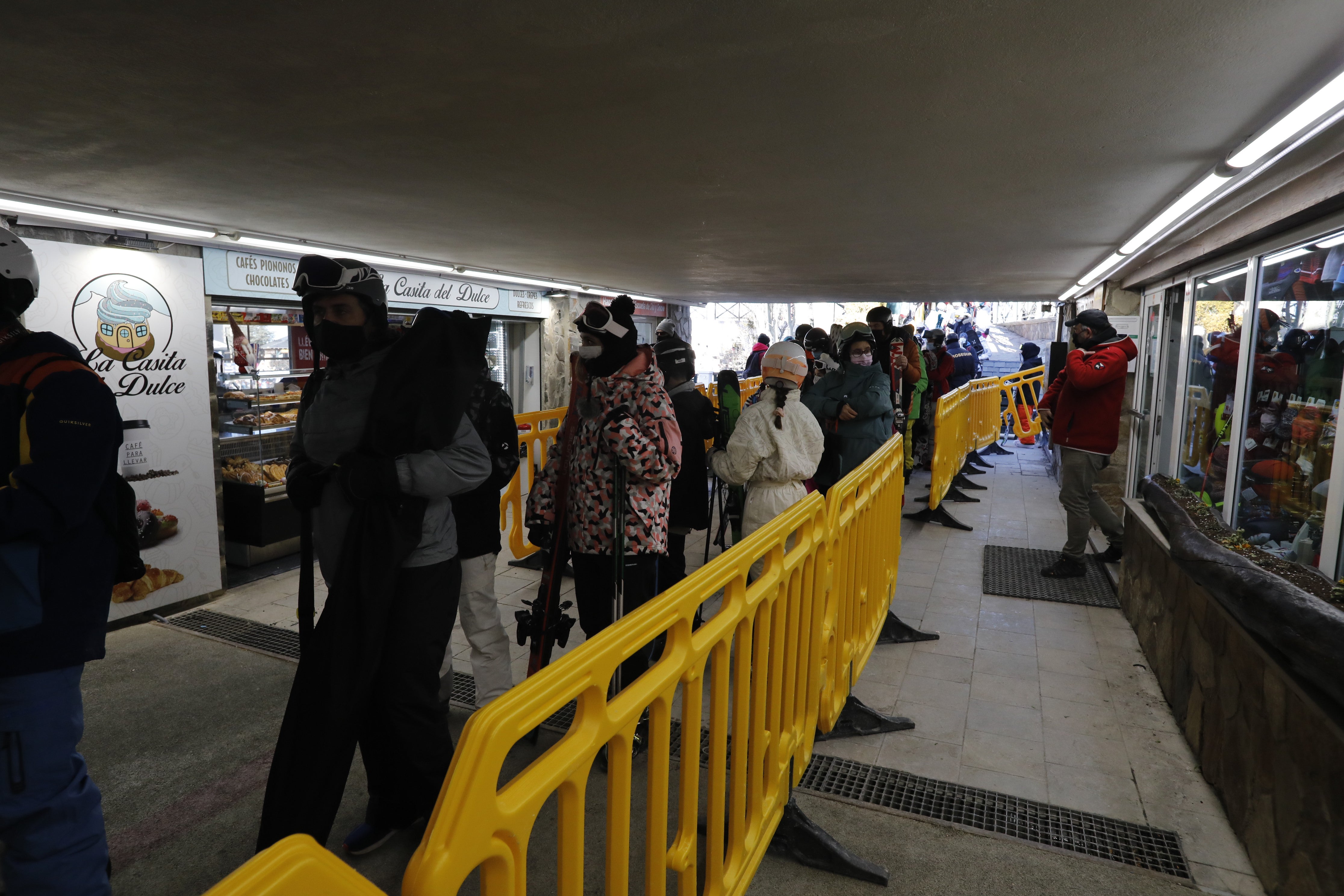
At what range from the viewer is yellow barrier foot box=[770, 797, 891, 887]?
241 cm

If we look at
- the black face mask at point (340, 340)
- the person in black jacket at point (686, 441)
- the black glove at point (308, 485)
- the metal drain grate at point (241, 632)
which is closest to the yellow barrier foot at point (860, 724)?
the person in black jacket at point (686, 441)

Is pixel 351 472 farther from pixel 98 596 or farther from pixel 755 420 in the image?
pixel 755 420

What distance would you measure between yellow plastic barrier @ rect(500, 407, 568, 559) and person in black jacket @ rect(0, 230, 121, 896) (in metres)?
3.13

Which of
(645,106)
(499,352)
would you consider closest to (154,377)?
(645,106)

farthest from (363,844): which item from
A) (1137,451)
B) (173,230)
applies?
(1137,451)

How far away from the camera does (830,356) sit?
6715 millimetres

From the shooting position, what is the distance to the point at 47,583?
75.4 inches

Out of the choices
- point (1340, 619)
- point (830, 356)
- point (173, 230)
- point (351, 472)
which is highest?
point (173, 230)

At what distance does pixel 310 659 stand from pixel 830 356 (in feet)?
17.8

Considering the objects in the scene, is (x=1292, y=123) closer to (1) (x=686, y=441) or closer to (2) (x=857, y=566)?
(2) (x=857, y=566)

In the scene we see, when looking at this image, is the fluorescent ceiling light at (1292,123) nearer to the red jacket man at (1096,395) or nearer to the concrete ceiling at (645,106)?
the concrete ceiling at (645,106)

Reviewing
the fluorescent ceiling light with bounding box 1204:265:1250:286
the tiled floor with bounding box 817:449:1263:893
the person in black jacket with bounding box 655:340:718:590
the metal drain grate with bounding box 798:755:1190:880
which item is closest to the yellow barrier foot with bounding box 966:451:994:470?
the fluorescent ceiling light with bounding box 1204:265:1250:286

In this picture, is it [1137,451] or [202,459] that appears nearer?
[202,459]

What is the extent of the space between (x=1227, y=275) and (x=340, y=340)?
223 inches
